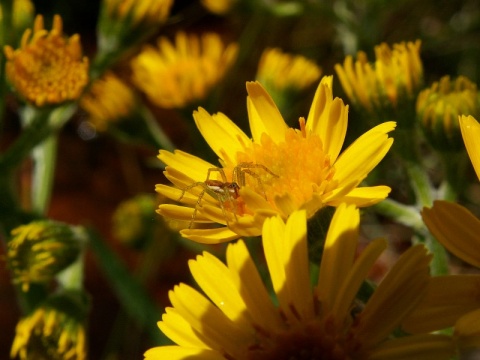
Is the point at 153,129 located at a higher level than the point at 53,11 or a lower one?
lower

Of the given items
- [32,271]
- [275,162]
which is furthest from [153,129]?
[275,162]

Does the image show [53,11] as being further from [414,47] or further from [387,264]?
[414,47]

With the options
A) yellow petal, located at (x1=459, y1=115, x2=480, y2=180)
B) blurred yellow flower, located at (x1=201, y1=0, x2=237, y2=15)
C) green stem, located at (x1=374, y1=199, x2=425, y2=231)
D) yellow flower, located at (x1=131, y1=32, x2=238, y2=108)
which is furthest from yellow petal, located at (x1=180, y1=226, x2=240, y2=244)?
blurred yellow flower, located at (x1=201, y1=0, x2=237, y2=15)

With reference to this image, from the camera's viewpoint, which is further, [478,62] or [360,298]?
[478,62]

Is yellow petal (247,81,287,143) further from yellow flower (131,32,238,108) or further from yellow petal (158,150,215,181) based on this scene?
yellow flower (131,32,238,108)

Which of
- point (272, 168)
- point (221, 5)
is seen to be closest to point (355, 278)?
point (272, 168)

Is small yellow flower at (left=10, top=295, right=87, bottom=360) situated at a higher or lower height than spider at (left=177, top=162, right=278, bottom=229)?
lower
